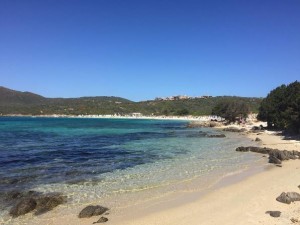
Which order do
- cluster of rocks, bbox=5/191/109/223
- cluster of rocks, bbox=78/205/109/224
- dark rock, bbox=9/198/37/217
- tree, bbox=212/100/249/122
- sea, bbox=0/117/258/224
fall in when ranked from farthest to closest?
tree, bbox=212/100/249/122
sea, bbox=0/117/258/224
dark rock, bbox=9/198/37/217
cluster of rocks, bbox=5/191/109/223
cluster of rocks, bbox=78/205/109/224

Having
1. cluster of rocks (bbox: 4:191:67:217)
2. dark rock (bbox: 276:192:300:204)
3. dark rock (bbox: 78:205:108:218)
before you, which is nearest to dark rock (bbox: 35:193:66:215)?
cluster of rocks (bbox: 4:191:67:217)

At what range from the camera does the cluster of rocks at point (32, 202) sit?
54.2ft

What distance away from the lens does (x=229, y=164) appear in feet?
100.0

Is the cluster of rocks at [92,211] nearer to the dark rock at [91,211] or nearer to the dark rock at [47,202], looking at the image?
the dark rock at [91,211]

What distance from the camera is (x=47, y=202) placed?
1770 cm

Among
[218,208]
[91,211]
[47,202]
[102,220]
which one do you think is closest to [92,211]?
[91,211]

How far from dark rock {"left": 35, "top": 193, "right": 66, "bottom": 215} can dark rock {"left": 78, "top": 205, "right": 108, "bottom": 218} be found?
218 centimetres

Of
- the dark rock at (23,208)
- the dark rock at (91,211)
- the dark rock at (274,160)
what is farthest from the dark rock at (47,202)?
the dark rock at (274,160)

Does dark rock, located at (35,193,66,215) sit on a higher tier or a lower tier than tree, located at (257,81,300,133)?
→ lower

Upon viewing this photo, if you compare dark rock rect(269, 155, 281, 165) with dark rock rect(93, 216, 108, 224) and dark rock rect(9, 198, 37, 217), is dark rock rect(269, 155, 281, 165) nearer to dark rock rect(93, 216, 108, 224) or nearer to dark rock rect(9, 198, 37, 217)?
dark rock rect(93, 216, 108, 224)

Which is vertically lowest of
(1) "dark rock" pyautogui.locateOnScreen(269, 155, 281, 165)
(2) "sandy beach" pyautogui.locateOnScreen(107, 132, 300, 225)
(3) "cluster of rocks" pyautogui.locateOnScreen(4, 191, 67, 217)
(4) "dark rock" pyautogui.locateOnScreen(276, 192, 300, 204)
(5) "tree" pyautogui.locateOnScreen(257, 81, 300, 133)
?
(3) "cluster of rocks" pyautogui.locateOnScreen(4, 191, 67, 217)

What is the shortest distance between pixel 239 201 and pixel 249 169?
1057cm

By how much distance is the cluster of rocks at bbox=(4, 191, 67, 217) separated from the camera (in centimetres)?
1653

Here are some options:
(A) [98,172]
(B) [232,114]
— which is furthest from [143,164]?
(B) [232,114]
